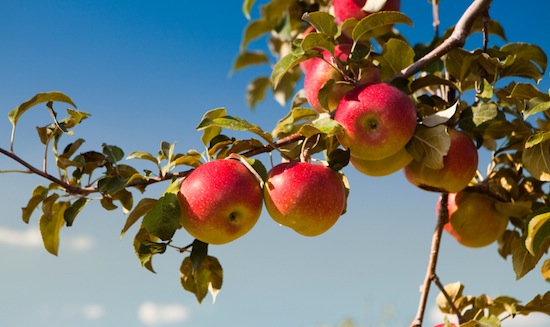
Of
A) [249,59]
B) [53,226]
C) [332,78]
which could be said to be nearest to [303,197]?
[332,78]

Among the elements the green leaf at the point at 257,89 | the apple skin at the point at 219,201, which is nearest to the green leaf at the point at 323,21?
the apple skin at the point at 219,201

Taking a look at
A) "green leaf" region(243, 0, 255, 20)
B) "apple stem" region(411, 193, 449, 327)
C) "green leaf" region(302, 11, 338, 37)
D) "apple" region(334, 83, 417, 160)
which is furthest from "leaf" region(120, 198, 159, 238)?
"green leaf" region(243, 0, 255, 20)

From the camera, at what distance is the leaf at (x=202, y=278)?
201 cm

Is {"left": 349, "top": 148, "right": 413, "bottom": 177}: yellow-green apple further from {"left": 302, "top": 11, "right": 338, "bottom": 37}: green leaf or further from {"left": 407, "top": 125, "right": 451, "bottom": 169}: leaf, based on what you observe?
{"left": 302, "top": 11, "right": 338, "bottom": 37}: green leaf

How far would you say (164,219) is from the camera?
1.62 m

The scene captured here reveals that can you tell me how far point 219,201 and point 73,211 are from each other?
47cm

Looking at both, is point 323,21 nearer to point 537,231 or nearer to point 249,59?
point 537,231

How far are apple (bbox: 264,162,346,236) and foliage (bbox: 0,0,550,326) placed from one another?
66 mm

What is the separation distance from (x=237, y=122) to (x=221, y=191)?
17cm

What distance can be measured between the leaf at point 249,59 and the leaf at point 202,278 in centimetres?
145

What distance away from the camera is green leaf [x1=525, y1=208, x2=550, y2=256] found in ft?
5.06

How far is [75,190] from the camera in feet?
6.21

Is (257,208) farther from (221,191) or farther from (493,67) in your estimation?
(493,67)

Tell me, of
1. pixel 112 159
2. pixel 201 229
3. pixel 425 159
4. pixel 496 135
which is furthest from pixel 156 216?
pixel 496 135
